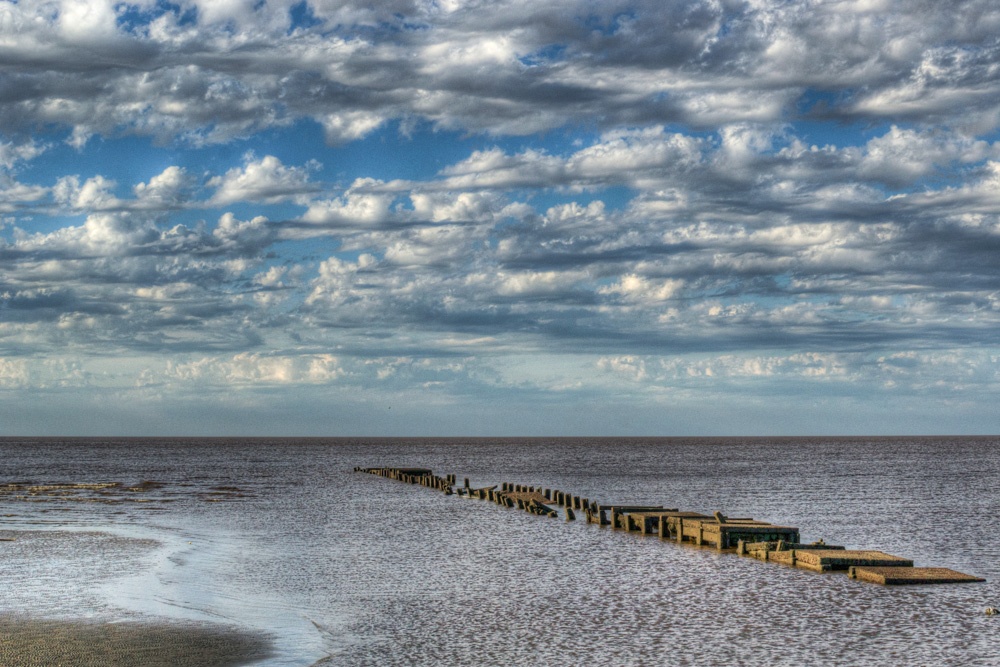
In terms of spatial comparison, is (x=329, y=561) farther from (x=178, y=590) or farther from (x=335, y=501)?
(x=335, y=501)

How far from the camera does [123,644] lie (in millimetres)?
20672

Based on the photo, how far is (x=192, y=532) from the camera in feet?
144

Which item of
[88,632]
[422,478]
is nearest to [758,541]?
[88,632]

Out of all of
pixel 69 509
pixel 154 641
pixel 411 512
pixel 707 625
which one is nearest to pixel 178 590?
pixel 154 641

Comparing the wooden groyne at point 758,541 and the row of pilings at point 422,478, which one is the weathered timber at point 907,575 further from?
the row of pilings at point 422,478

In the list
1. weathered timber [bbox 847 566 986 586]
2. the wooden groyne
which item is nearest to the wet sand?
weathered timber [bbox 847 566 986 586]

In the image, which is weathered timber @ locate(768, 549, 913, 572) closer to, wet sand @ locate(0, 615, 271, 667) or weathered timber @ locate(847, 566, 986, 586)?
weathered timber @ locate(847, 566, 986, 586)

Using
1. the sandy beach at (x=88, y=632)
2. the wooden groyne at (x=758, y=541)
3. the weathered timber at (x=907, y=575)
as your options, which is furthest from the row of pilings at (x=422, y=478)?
the weathered timber at (x=907, y=575)

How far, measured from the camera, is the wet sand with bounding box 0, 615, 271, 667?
1928 centimetres

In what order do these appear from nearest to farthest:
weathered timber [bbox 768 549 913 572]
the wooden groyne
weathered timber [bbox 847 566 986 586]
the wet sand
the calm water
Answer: the wet sand < the calm water < weathered timber [bbox 847 566 986 586] < the wooden groyne < weathered timber [bbox 768 549 913 572]

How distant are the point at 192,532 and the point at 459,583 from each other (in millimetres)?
18741

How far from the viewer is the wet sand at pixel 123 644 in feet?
63.3

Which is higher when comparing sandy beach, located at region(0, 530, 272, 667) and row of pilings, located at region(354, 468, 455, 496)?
sandy beach, located at region(0, 530, 272, 667)

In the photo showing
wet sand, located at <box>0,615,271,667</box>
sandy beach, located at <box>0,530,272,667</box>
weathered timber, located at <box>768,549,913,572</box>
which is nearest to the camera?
wet sand, located at <box>0,615,271,667</box>
